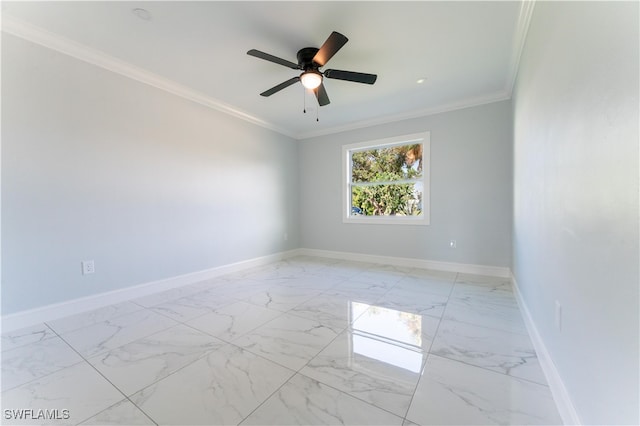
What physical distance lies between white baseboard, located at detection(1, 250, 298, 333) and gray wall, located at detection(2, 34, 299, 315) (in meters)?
0.07

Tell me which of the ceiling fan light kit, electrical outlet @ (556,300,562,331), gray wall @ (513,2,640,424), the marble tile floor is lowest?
the marble tile floor

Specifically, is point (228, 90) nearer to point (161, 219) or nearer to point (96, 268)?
point (161, 219)

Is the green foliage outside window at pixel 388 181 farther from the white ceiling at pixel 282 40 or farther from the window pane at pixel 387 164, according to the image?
the white ceiling at pixel 282 40

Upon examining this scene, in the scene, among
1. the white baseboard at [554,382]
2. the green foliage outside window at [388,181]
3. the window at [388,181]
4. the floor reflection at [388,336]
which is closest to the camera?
the white baseboard at [554,382]

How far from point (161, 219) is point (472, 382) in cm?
336

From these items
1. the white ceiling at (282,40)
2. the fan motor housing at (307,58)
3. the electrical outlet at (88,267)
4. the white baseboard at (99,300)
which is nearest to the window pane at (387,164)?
the white ceiling at (282,40)

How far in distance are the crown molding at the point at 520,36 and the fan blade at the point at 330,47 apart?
137 cm

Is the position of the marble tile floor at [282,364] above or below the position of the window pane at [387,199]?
below

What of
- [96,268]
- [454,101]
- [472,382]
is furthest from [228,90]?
[472,382]

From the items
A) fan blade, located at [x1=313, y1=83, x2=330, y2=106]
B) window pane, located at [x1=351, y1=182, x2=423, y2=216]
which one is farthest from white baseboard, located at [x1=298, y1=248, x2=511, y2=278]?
fan blade, located at [x1=313, y1=83, x2=330, y2=106]

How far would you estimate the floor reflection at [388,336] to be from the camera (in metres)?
1.60

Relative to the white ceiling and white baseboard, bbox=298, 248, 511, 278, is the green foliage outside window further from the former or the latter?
the white ceiling

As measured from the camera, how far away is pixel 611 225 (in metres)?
0.81

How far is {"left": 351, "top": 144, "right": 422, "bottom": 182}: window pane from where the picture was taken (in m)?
4.06
